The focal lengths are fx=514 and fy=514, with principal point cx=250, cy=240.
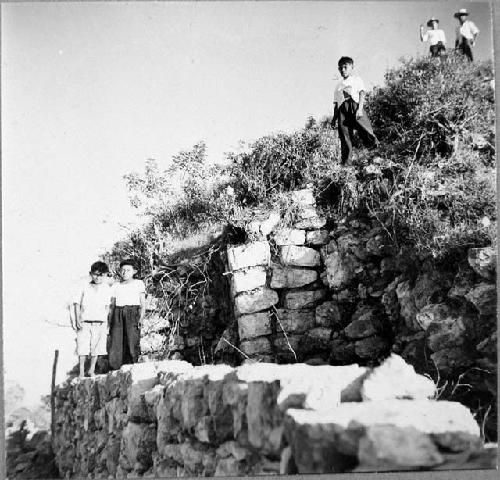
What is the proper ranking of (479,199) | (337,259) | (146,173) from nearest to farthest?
(479,199)
(337,259)
(146,173)

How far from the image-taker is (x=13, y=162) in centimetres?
426

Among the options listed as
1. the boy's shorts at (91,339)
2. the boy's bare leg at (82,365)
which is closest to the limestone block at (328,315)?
the boy's shorts at (91,339)

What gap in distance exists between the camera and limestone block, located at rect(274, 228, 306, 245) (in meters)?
5.55

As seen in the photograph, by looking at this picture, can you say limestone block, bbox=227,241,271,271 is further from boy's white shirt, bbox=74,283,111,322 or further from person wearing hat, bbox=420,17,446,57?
person wearing hat, bbox=420,17,446,57

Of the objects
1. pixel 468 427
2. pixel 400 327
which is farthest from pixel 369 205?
pixel 468 427

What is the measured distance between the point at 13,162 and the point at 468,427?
12.6 ft

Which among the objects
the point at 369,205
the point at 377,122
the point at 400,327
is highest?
the point at 377,122

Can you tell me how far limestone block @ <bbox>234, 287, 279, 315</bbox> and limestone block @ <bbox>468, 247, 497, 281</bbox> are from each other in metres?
2.02

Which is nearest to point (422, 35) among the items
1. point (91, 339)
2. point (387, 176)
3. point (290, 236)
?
point (387, 176)

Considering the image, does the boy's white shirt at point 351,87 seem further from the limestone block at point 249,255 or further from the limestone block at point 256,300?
the limestone block at point 256,300

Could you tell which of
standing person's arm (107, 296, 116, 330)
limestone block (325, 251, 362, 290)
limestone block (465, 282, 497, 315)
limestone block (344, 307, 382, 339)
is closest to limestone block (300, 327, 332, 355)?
limestone block (344, 307, 382, 339)

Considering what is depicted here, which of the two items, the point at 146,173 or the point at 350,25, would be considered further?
the point at 146,173

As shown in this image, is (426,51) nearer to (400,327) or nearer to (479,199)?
(479,199)

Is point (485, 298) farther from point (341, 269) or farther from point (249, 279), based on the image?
point (249, 279)
